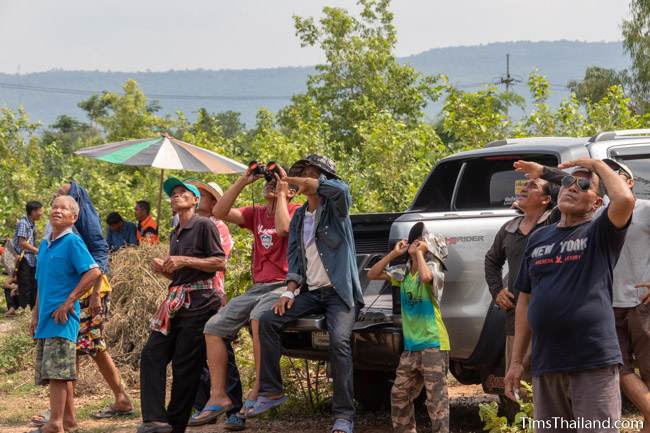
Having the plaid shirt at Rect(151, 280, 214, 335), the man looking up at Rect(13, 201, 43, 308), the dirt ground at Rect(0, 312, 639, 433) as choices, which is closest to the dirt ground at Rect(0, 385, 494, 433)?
the dirt ground at Rect(0, 312, 639, 433)

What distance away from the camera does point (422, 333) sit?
21.4ft

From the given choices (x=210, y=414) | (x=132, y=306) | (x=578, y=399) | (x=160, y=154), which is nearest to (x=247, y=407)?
(x=210, y=414)

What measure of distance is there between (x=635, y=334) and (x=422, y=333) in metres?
1.27

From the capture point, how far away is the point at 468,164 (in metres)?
7.97

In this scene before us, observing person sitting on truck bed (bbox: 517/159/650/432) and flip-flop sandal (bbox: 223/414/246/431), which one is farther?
flip-flop sandal (bbox: 223/414/246/431)

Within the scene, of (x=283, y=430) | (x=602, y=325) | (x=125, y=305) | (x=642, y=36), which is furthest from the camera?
(x=642, y=36)

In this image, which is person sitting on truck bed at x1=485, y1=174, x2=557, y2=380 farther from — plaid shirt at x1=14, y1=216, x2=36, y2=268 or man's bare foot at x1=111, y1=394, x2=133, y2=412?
plaid shirt at x1=14, y1=216, x2=36, y2=268

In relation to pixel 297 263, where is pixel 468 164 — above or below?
above

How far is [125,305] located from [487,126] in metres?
6.16

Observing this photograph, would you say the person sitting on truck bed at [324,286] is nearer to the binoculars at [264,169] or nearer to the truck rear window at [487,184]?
the binoculars at [264,169]

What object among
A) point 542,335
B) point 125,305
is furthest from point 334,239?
point 125,305

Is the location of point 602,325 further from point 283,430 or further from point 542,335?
point 283,430

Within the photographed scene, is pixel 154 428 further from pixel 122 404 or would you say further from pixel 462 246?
pixel 462 246

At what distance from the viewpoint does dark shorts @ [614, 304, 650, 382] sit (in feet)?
20.0
